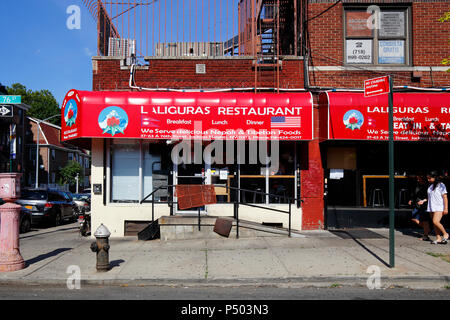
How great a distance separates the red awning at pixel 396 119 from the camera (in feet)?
33.3

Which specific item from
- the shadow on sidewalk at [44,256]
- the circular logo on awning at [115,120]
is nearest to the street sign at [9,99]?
the circular logo on awning at [115,120]

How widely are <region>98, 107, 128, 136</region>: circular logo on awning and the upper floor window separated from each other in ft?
21.3

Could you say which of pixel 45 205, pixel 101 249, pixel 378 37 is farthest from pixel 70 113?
pixel 378 37

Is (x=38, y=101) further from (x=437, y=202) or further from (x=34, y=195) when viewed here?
(x=437, y=202)

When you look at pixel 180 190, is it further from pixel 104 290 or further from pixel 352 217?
pixel 352 217

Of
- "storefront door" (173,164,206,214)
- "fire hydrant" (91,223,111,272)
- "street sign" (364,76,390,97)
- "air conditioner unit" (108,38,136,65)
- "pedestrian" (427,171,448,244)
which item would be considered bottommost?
"fire hydrant" (91,223,111,272)

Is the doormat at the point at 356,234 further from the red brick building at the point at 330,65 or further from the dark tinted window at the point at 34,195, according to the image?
the dark tinted window at the point at 34,195

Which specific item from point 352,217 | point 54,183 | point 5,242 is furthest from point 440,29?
point 54,183

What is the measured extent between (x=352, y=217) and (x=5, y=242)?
855 centimetres

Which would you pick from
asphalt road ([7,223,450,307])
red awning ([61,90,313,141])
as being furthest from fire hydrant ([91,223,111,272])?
red awning ([61,90,313,141])

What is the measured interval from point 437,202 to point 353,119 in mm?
2750

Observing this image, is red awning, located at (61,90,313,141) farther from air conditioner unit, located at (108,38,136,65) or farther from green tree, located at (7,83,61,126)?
green tree, located at (7,83,61,126)

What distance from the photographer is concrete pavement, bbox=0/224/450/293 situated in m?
6.70

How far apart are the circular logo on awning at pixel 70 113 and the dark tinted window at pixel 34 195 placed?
639cm
